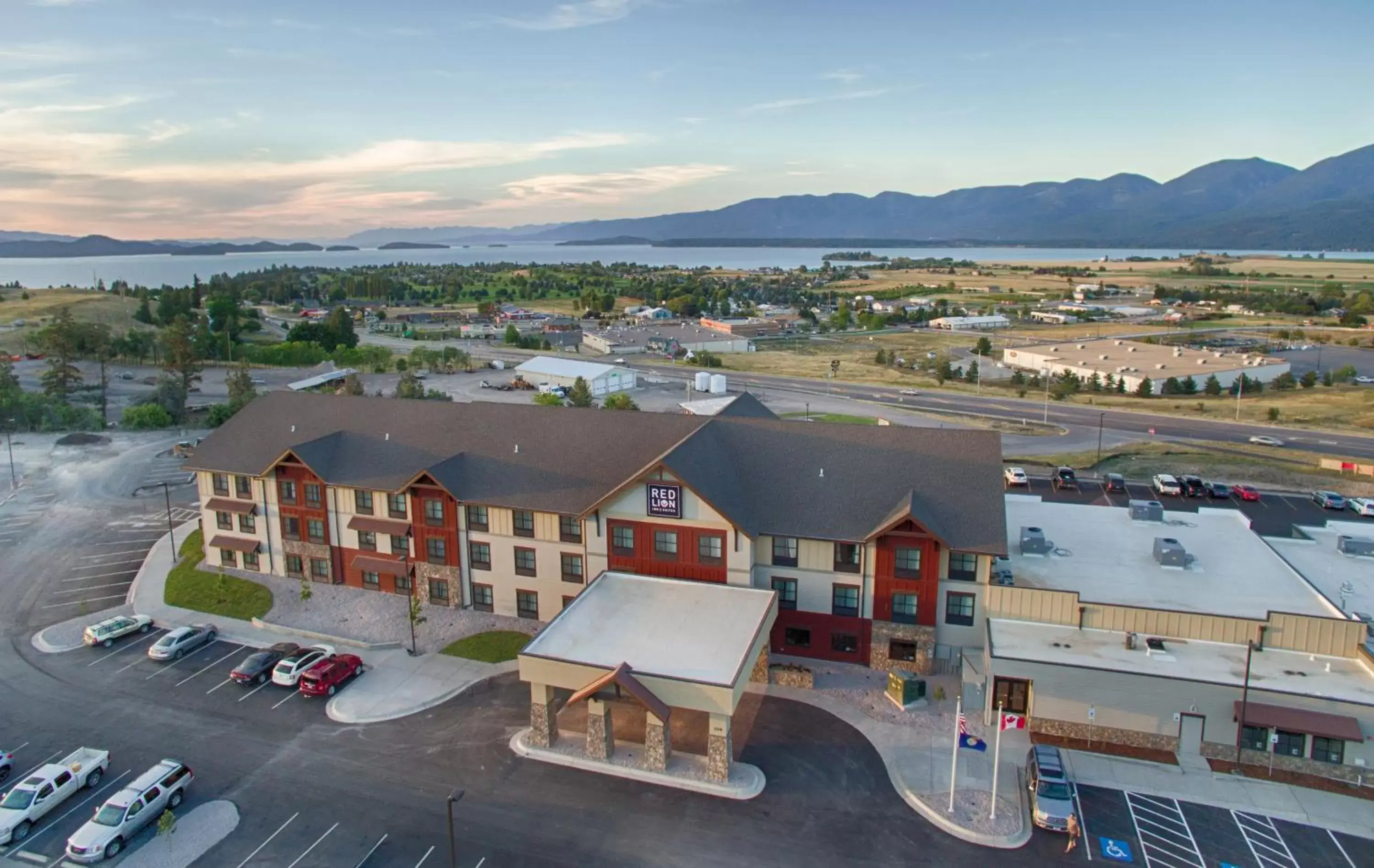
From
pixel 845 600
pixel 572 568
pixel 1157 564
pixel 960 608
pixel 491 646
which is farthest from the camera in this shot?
pixel 1157 564

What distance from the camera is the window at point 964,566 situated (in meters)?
35.0

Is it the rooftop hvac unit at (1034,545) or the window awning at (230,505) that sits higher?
the window awning at (230,505)

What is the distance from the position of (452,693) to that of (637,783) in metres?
10.2

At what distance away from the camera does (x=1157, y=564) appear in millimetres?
40250

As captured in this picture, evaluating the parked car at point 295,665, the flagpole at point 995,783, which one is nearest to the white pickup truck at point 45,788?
the parked car at point 295,665

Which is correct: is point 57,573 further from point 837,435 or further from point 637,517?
point 837,435

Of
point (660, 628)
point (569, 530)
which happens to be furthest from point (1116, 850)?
point (569, 530)

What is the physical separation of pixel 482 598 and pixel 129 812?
58.1ft

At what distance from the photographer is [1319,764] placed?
1126 inches

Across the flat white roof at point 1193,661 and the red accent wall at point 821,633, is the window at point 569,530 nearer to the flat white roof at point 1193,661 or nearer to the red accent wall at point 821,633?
the red accent wall at point 821,633

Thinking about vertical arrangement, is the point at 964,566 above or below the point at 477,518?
below

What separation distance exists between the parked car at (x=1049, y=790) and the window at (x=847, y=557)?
397 inches

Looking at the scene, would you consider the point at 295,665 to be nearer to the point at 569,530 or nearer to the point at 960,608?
the point at 569,530

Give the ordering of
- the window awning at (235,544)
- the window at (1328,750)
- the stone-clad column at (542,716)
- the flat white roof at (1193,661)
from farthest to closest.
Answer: the window awning at (235,544), the stone-clad column at (542,716), the flat white roof at (1193,661), the window at (1328,750)
